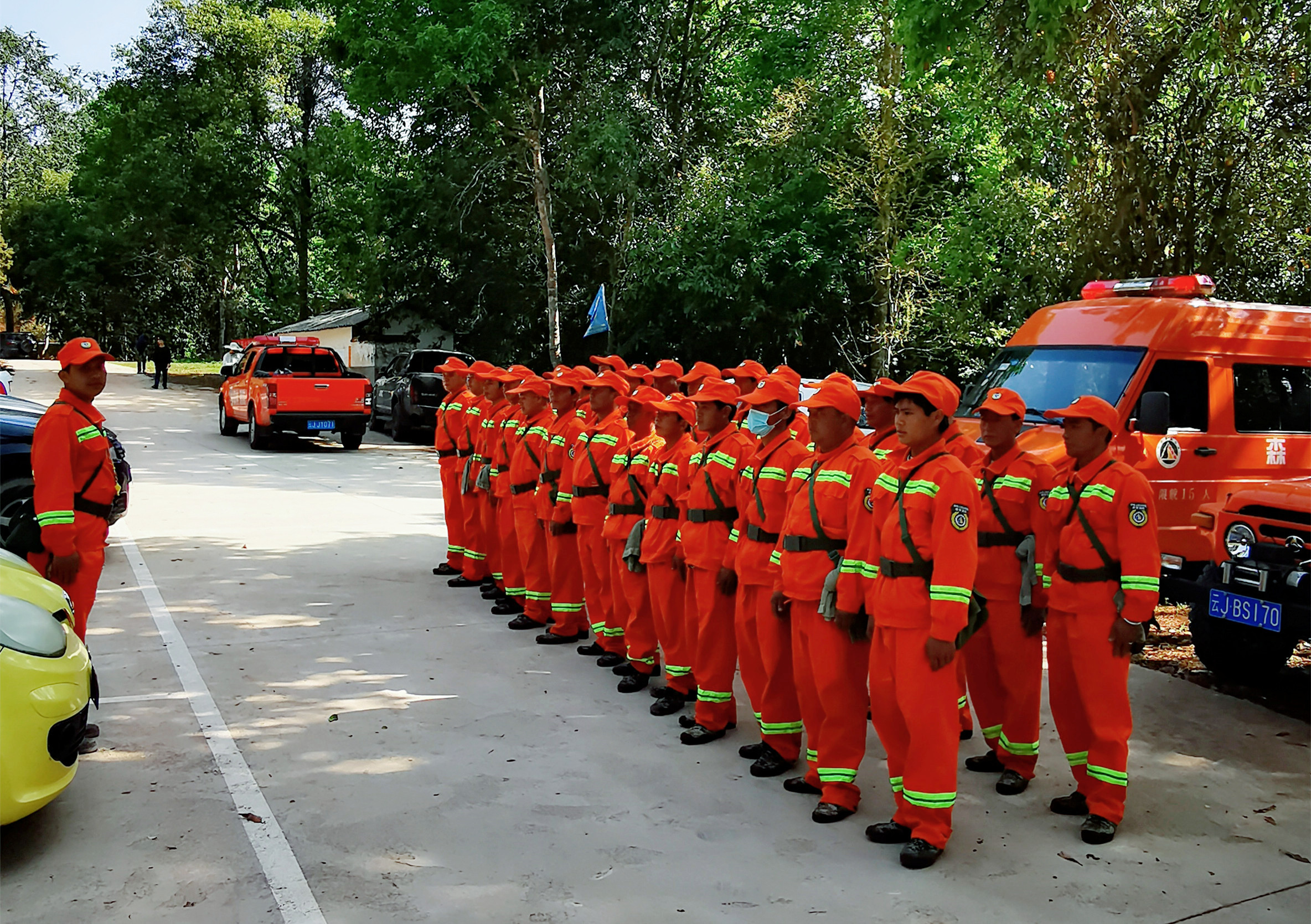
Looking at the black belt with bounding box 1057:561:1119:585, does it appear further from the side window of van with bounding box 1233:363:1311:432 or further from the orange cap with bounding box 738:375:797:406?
the side window of van with bounding box 1233:363:1311:432

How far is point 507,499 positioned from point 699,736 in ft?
11.0

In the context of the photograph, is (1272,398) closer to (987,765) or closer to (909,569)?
(987,765)

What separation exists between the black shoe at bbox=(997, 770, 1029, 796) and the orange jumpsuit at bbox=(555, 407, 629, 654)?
2.79 metres

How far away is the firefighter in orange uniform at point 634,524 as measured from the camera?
6.95 meters

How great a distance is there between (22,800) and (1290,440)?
8774 mm

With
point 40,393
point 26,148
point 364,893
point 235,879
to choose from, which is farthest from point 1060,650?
point 26,148

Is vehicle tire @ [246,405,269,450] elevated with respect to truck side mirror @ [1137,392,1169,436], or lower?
lower

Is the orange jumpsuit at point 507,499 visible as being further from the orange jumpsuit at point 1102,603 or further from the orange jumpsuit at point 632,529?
the orange jumpsuit at point 1102,603

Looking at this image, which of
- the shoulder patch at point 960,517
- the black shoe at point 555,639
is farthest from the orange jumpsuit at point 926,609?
the black shoe at point 555,639

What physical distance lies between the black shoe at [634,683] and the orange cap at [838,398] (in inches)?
101

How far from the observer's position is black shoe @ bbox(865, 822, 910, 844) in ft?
15.6

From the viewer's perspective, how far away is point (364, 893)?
424cm

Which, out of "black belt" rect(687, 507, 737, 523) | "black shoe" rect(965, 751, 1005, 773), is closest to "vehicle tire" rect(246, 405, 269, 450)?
"black belt" rect(687, 507, 737, 523)

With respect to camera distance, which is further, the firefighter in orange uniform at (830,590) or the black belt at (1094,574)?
the firefighter in orange uniform at (830,590)
